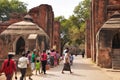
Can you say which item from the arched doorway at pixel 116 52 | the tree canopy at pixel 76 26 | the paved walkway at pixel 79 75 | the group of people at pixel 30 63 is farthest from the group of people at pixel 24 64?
the tree canopy at pixel 76 26

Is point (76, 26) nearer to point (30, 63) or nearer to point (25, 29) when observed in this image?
point (25, 29)

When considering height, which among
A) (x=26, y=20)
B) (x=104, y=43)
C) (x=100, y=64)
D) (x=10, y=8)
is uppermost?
(x=10, y=8)

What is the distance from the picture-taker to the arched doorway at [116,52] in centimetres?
2266

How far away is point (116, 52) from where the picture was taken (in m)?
23.9

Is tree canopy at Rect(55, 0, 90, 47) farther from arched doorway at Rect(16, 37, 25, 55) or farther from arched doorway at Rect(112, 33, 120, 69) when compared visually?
arched doorway at Rect(112, 33, 120, 69)

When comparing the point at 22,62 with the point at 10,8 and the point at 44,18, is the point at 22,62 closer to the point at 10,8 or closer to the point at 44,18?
the point at 44,18

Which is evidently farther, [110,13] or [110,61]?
[110,13]

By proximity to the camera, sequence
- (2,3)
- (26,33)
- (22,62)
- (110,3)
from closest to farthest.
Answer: (22,62) → (26,33) → (110,3) → (2,3)

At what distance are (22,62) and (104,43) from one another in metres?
12.4

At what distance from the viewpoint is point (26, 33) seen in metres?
27.9

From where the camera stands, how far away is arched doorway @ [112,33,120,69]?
74.3 feet

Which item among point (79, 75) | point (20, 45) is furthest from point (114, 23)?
point (79, 75)

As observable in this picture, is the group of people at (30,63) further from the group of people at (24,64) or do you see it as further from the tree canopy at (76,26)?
the tree canopy at (76,26)

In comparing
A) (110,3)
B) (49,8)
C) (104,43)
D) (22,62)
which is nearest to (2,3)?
(49,8)
